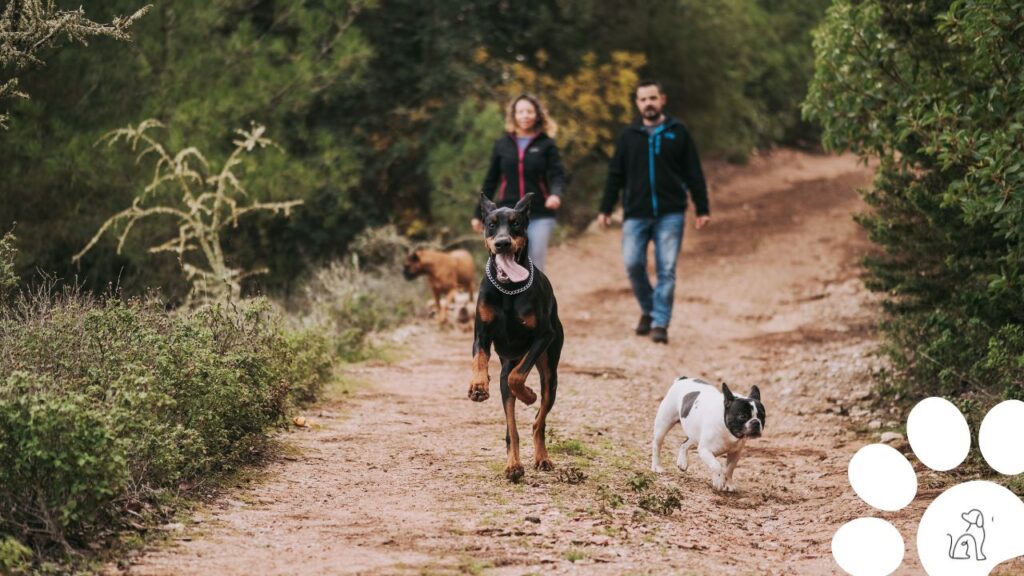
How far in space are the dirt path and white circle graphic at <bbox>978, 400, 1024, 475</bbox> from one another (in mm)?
482

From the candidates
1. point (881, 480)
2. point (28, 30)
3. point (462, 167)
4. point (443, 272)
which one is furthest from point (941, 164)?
point (462, 167)

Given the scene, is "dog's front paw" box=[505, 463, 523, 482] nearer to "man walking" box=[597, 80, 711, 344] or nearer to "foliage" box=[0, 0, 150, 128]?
"foliage" box=[0, 0, 150, 128]

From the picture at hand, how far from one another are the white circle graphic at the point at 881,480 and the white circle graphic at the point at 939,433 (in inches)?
Answer: 16.2

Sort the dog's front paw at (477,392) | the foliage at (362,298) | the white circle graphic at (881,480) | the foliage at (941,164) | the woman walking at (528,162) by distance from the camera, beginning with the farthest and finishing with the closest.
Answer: the foliage at (362,298) → the woman walking at (528,162) → the foliage at (941,164) → the white circle graphic at (881,480) → the dog's front paw at (477,392)

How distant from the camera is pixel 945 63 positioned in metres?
9.11

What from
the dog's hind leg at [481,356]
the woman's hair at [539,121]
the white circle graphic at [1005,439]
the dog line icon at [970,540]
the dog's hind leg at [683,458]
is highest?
the woman's hair at [539,121]

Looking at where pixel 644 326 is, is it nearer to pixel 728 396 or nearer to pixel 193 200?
pixel 193 200

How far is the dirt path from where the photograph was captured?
5047 mm

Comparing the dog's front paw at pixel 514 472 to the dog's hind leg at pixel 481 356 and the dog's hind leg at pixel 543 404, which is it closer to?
the dog's hind leg at pixel 543 404

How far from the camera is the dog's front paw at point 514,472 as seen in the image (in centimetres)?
614

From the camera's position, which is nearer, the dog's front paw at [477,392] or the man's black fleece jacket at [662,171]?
the dog's front paw at [477,392]

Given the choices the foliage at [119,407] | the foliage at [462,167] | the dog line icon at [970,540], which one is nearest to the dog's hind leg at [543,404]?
the foliage at [119,407]

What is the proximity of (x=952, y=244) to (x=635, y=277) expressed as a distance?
11.6 feet

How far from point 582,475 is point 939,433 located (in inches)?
83.2
